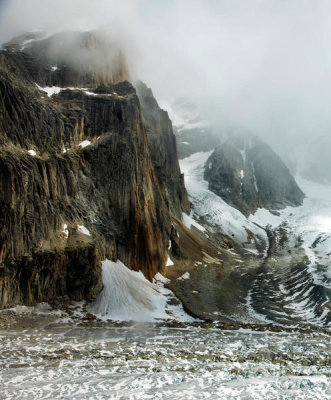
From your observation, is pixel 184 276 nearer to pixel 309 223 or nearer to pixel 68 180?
pixel 68 180

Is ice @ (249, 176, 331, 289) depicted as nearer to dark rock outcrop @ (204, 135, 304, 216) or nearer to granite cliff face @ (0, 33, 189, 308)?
dark rock outcrop @ (204, 135, 304, 216)

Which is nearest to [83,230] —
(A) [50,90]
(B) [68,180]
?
(B) [68,180]

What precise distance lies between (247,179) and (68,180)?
451 feet

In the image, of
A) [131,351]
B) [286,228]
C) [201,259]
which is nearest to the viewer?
[131,351]

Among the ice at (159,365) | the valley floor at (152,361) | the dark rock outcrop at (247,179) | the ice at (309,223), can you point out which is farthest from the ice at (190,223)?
the ice at (159,365)

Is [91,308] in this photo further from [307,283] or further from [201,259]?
[201,259]

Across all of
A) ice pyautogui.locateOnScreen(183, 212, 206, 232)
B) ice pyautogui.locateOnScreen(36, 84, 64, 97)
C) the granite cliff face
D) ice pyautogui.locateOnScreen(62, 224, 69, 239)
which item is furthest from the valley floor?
ice pyautogui.locateOnScreen(183, 212, 206, 232)

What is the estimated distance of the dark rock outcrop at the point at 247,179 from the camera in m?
154

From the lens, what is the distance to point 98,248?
1626 inches

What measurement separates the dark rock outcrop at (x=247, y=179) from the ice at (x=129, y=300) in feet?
351

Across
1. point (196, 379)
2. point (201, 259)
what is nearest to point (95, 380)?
point (196, 379)

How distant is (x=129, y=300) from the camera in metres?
37.8

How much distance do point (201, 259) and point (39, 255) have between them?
133 ft

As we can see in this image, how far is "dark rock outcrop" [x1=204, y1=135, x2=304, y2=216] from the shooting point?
154500mm
